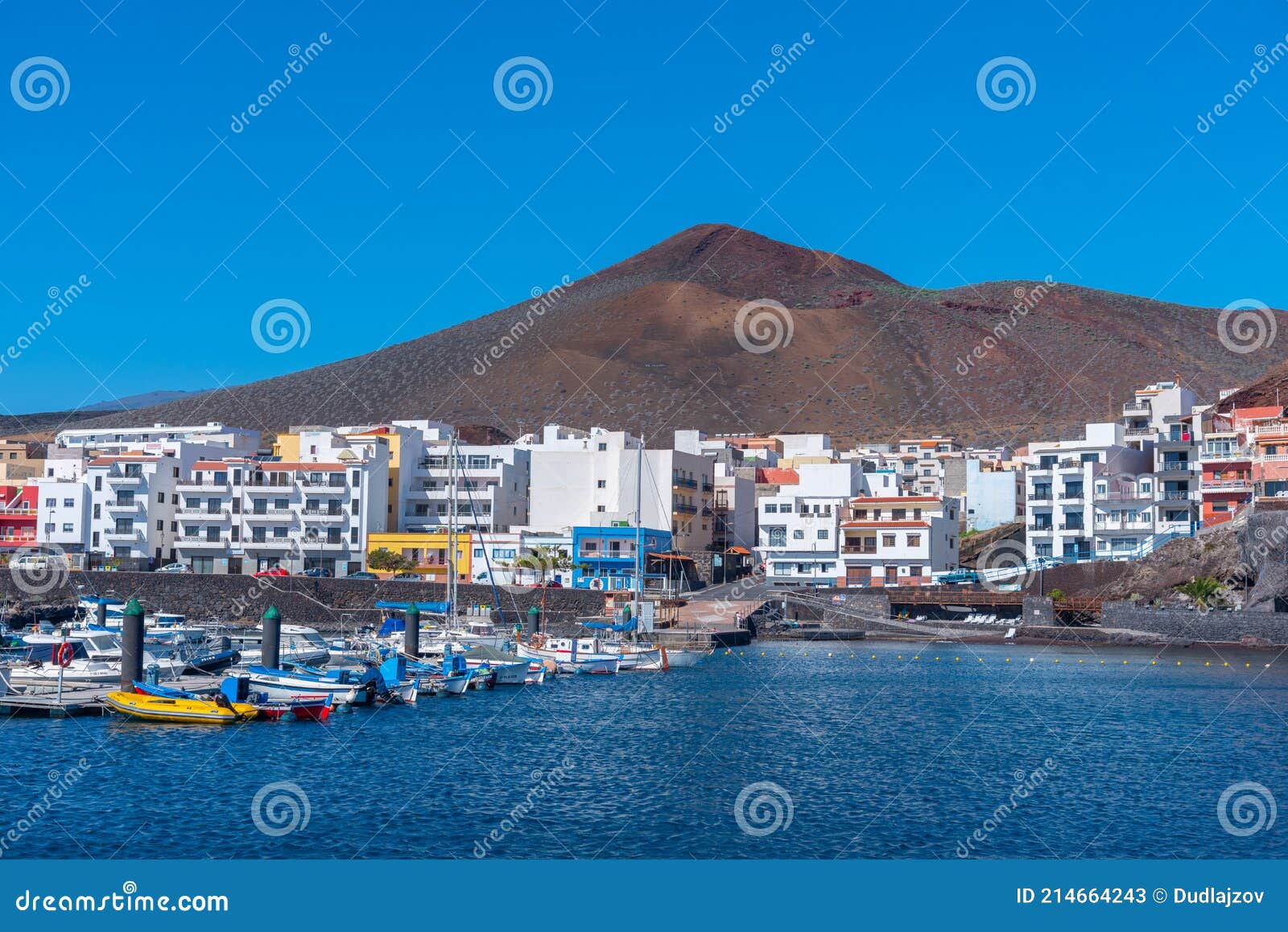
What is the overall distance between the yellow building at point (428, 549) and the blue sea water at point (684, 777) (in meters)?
34.5

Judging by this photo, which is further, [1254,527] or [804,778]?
[1254,527]

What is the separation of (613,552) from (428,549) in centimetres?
1139

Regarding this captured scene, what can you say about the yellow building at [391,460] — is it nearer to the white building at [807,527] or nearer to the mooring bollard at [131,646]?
the white building at [807,527]

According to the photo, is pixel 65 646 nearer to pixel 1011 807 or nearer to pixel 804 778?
pixel 804 778

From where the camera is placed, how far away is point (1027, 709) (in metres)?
46.9

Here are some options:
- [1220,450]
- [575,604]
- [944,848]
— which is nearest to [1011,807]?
[944,848]

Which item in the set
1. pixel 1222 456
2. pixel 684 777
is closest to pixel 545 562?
pixel 1222 456

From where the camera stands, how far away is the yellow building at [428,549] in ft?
283

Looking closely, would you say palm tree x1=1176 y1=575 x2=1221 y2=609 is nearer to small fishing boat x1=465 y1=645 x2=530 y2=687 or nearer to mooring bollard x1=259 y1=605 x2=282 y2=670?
small fishing boat x1=465 y1=645 x2=530 y2=687

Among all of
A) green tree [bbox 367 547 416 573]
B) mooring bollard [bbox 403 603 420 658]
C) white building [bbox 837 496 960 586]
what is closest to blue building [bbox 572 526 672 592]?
green tree [bbox 367 547 416 573]

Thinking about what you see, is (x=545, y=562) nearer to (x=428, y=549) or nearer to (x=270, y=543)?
(x=428, y=549)

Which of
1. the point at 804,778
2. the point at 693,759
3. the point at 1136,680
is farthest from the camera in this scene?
the point at 1136,680

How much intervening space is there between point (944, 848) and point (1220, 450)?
209 ft

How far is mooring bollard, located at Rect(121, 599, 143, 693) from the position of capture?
40.9 meters
